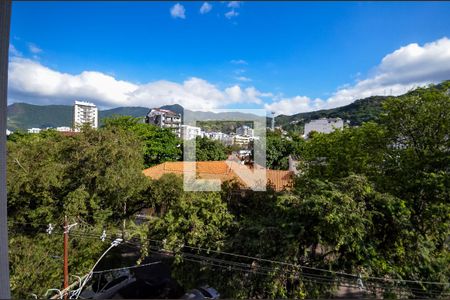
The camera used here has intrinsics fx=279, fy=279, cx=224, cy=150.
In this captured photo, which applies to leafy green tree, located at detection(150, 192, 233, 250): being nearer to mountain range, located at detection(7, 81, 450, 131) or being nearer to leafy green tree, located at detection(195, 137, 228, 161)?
leafy green tree, located at detection(195, 137, 228, 161)

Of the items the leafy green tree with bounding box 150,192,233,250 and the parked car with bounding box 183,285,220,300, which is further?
the parked car with bounding box 183,285,220,300

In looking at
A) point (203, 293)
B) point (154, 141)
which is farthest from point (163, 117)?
point (203, 293)

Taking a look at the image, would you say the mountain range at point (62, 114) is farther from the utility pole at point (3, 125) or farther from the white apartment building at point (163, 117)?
the utility pole at point (3, 125)

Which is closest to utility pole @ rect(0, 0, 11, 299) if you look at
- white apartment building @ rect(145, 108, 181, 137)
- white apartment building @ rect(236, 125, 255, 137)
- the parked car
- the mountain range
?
the parked car

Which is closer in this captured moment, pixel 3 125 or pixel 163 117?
pixel 3 125

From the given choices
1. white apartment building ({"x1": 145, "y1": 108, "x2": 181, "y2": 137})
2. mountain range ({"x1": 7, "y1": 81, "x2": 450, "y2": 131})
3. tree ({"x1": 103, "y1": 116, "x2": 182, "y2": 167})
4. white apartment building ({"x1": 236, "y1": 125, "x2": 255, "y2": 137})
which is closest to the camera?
white apartment building ({"x1": 236, "y1": 125, "x2": 255, "y2": 137})

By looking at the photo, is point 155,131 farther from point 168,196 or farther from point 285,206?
point 285,206

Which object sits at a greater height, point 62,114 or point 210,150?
point 62,114

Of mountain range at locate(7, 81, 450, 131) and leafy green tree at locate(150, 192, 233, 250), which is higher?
mountain range at locate(7, 81, 450, 131)

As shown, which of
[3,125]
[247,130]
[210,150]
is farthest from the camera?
[210,150]

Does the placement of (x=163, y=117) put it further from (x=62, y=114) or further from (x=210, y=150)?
(x=62, y=114)

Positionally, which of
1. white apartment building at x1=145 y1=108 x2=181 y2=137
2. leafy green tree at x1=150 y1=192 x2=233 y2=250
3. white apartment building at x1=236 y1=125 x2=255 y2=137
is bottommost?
leafy green tree at x1=150 y1=192 x2=233 y2=250

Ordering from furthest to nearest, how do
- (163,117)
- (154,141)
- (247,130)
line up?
1. (163,117)
2. (154,141)
3. (247,130)
